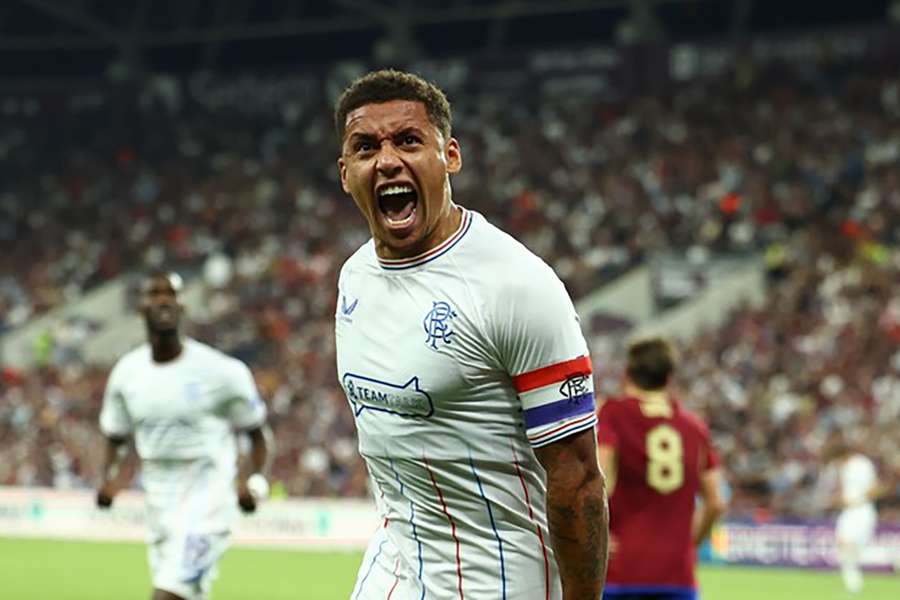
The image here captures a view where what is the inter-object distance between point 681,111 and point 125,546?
1458cm

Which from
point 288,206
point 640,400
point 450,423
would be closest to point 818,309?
point 288,206

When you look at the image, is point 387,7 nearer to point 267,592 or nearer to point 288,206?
point 288,206

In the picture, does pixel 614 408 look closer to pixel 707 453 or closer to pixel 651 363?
pixel 651 363

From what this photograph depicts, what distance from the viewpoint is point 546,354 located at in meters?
4.28

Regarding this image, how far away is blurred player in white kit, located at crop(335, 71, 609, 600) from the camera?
4.32 m

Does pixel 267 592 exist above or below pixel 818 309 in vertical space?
below

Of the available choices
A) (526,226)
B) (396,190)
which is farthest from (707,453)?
(526,226)

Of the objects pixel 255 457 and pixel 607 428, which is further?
pixel 255 457

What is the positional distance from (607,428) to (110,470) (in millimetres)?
3768

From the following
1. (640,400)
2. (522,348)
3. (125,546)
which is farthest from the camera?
(125,546)

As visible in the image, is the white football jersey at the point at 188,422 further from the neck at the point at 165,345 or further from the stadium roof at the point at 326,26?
the stadium roof at the point at 326,26

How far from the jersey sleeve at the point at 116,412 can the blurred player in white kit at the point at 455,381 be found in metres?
5.97

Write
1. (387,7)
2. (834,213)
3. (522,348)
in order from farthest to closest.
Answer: (387,7)
(834,213)
(522,348)

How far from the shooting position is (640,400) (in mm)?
8328
